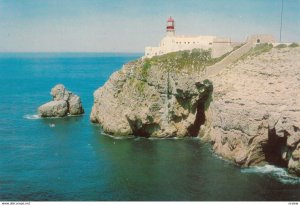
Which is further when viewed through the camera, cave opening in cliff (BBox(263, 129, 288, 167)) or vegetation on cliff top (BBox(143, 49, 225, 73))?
vegetation on cliff top (BBox(143, 49, 225, 73))

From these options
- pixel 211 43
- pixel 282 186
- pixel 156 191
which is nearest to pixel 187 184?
pixel 156 191

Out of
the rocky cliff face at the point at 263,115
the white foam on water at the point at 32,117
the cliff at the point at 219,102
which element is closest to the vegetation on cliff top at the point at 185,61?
the cliff at the point at 219,102

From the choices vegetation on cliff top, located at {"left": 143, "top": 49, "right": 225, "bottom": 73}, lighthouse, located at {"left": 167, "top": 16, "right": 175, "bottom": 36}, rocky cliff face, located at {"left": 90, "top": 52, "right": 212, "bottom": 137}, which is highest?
lighthouse, located at {"left": 167, "top": 16, "right": 175, "bottom": 36}

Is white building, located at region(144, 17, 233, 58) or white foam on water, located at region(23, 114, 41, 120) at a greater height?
white building, located at region(144, 17, 233, 58)

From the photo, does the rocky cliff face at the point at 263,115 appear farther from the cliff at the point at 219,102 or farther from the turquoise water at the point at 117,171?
the turquoise water at the point at 117,171

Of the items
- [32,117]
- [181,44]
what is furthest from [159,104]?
[32,117]

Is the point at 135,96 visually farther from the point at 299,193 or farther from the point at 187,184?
the point at 299,193

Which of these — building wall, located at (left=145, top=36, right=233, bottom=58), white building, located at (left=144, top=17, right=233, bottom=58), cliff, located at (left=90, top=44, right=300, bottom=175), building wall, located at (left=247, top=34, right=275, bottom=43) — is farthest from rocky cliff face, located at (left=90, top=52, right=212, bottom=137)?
building wall, located at (left=247, top=34, right=275, bottom=43)

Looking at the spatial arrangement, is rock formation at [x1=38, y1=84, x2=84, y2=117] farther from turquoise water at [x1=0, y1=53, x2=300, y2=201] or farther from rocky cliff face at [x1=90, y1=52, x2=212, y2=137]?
rocky cliff face at [x1=90, y1=52, x2=212, y2=137]
